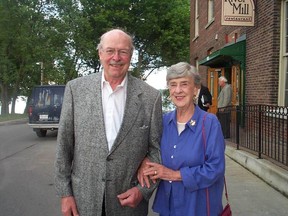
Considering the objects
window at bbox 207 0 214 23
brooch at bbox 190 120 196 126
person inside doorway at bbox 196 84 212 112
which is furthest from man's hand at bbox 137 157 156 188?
window at bbox 207 0 214 23

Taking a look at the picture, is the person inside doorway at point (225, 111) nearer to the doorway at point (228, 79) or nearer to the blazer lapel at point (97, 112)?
the doorway at point (228, 79)

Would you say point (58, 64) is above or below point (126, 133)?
above

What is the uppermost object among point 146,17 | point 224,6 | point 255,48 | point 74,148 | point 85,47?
point 146,17

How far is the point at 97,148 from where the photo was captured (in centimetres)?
237

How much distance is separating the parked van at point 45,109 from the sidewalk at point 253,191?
7804 mm

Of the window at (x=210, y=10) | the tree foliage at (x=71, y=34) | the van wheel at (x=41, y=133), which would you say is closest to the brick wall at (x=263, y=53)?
the window at (x=210, y=10)

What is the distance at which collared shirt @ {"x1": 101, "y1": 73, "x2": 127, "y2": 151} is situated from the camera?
2.41 m

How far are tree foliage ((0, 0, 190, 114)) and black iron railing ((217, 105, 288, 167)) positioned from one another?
734 inches

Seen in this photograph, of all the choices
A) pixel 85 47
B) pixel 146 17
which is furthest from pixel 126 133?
pixel 146 17

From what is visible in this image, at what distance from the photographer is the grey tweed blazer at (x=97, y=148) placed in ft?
7.80

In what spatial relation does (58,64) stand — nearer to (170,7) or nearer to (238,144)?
(170,7)

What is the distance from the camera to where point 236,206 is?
510 centimetres

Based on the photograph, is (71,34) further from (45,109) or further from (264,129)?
(264,129)

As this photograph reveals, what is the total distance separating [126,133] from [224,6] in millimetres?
8386
